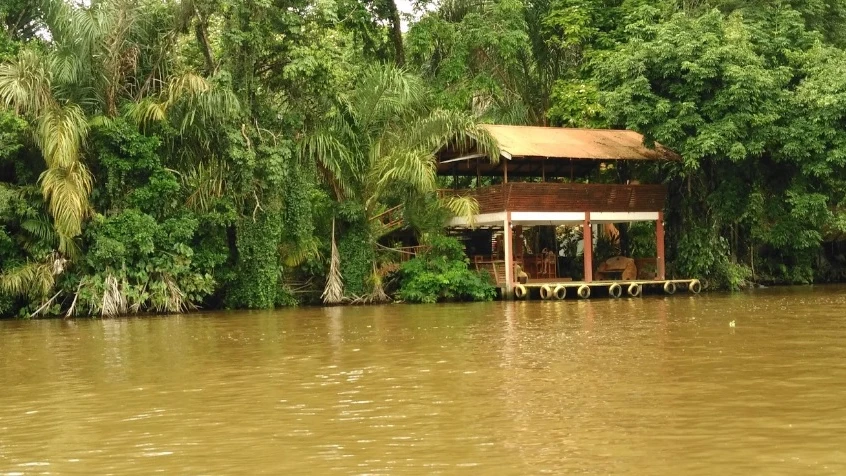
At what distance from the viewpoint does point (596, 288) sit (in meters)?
29.7

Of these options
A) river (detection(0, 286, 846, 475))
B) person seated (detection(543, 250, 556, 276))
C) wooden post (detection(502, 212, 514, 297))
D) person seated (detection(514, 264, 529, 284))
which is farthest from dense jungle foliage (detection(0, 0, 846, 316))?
river (detection(0, 286, 846, 475))

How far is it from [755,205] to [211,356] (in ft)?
67.5

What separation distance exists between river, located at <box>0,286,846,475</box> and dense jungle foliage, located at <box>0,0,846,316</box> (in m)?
6.97

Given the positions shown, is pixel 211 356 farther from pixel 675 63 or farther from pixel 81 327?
pixel 675 63

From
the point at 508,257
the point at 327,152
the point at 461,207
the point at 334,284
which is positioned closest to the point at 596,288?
the point at 508,257

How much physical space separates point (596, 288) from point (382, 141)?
24.8ft

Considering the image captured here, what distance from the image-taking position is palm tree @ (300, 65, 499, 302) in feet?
87.6

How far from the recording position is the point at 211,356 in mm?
14008

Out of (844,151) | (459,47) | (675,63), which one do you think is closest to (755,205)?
(844,151)

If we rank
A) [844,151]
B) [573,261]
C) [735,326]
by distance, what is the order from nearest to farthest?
[735,326] < [844,151] < [573,261]

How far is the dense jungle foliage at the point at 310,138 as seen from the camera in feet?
79.0

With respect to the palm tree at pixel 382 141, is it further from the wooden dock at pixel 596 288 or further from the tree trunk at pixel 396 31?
the tree trunk at pixel 396 31

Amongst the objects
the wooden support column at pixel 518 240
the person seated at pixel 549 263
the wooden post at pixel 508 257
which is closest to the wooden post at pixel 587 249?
the person seated at pixel 549 263

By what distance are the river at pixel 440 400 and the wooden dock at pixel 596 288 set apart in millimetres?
9903
